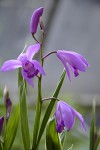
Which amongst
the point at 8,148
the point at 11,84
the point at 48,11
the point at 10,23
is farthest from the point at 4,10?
the point at 8,148

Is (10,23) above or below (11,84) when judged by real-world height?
above

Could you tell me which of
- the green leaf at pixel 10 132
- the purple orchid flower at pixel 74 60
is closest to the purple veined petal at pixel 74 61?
the purple orchid flower at pixel 74 60

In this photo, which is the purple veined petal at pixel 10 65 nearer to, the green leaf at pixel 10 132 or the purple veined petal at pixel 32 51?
the purple veined petal at pixel 32 51

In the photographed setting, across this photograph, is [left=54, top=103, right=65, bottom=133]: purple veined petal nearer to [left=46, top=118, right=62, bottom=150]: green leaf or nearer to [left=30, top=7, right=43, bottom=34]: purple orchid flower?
[left=46, top=118, right=62, bottom=150]: green leaf

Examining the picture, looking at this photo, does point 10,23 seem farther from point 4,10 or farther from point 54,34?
point 54,34

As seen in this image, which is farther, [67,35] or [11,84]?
[67,35]

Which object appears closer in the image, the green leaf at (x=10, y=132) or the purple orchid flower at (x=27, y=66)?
the purple orchid flower at (x=27, y=66)

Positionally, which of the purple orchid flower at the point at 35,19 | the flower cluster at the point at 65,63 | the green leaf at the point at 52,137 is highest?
the purple orchid flower at the point at 35,19

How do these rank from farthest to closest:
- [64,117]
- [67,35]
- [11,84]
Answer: [67,35] → [11,84] → [64,117]

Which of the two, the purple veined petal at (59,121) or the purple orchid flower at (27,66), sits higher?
the purple orchid flower at (27,66)
